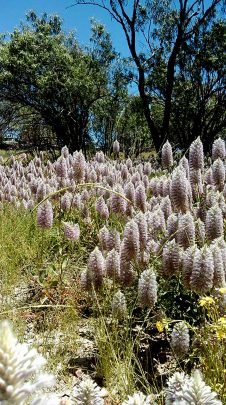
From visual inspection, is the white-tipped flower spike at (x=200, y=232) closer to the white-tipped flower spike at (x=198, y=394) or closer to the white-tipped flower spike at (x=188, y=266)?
the white-tipped flower spike at (x=188, y=266)

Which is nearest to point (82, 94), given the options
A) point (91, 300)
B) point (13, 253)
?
point (13, 253)

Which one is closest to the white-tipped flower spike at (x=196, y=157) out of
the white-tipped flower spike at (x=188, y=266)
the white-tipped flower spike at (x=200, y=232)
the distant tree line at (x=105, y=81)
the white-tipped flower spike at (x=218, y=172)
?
the white-tipped flower spike at (x=218, y=172)

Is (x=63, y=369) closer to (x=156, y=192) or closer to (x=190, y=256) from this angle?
(x=190, y=256)

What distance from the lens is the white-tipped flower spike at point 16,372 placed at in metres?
0.65

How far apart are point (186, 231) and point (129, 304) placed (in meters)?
0.67

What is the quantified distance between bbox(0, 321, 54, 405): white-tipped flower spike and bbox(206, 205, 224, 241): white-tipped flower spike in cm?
226

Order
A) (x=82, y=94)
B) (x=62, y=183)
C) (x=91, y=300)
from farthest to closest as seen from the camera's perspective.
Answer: (x=82, y=94) → (x=62, y=183) → (x=91, y=300)

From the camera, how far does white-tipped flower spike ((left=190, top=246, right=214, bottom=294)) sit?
234 cm

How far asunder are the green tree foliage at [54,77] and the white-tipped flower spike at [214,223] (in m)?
12.5

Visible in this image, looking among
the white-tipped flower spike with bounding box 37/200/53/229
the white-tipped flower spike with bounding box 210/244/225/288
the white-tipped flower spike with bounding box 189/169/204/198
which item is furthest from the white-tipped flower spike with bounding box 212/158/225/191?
the white-tipped flower spike with bounding box 210/244/225/288

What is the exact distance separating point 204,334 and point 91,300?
44.8 inches

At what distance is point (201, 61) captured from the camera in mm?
16578

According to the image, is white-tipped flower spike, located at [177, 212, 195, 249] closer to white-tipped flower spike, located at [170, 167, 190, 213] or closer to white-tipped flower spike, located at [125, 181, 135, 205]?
white-tipped flower spike, located at [170, 167, 190, 213]

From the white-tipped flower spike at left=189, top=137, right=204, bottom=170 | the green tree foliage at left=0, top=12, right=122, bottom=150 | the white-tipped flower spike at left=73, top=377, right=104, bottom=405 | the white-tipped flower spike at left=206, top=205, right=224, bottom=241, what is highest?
the green tree foliage at left=0, top=12, right=122, bottom=150
